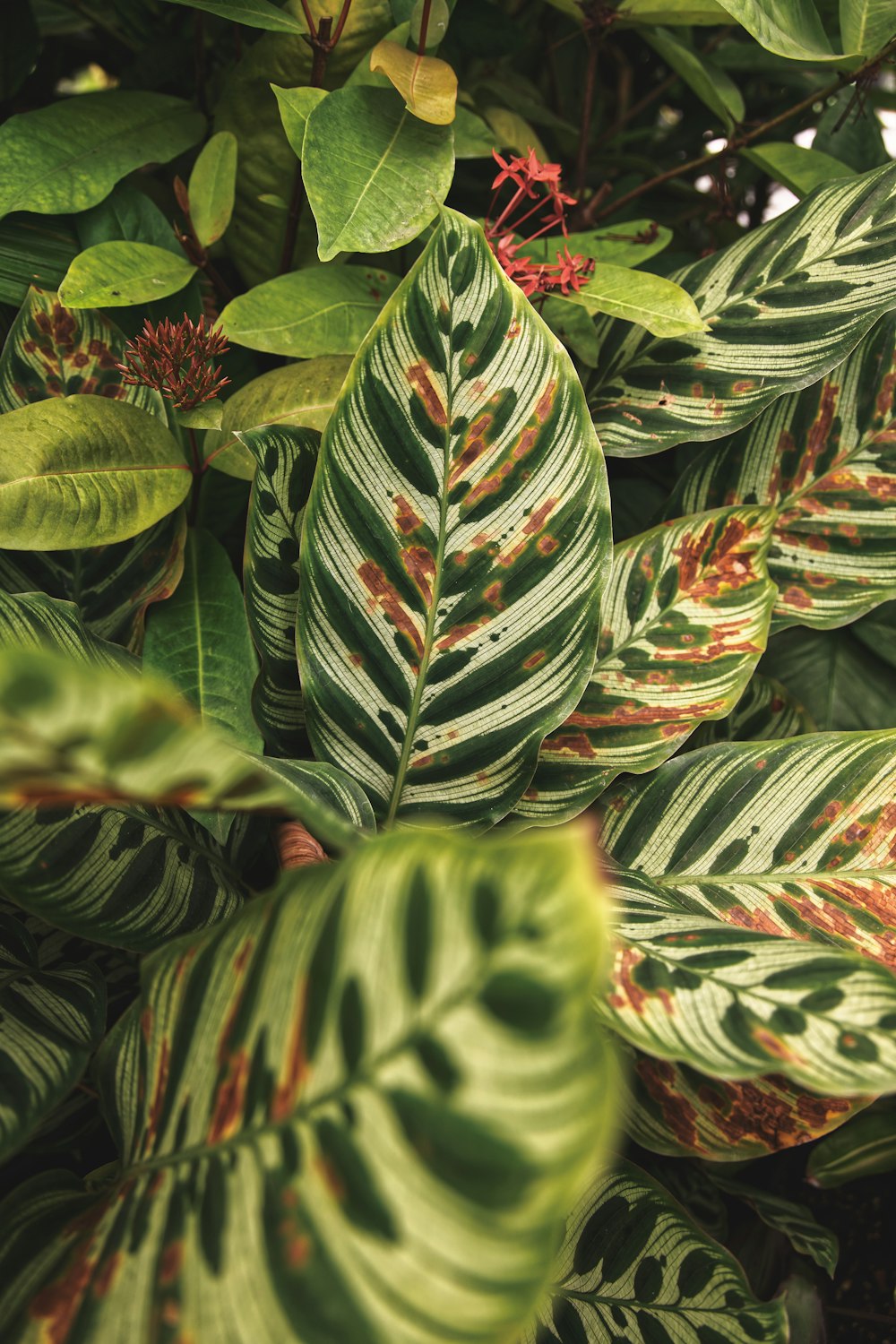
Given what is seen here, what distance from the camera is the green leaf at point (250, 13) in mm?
624

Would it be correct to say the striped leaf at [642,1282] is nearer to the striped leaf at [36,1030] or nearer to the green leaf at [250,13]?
the striped leaf at [36,1030]

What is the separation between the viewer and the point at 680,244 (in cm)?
107

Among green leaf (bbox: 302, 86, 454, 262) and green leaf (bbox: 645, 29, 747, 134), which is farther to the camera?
green leaf (bbox: 645, 29, 747, 134)

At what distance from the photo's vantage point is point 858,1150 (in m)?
0.76

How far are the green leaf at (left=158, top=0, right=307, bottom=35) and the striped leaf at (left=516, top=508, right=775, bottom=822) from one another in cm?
43

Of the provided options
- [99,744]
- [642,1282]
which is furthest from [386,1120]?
[642,1282]

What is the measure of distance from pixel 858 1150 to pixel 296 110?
34.4 inches

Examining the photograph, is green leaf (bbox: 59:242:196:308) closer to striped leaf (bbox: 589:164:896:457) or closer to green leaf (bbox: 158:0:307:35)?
green leaf (bbox: 158:0:307:35)

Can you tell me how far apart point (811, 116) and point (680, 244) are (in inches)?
8.7

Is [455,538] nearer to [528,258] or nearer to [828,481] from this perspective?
[528,258]

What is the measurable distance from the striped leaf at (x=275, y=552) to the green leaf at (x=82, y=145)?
0.26 meters

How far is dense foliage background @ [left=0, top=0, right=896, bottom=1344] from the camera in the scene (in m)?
0.28

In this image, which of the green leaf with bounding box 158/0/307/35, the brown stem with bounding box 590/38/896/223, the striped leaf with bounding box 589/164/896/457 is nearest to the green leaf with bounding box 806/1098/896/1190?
the striped leaf with bounding box 589/164/896/457

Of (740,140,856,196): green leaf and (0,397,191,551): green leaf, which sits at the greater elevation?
(740,140,856,196): green leaf
